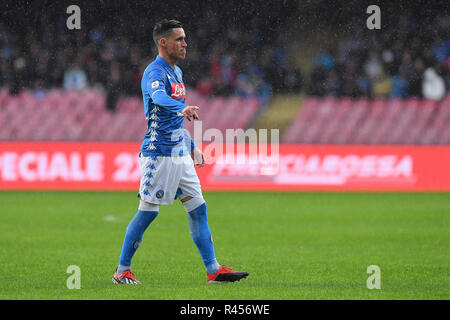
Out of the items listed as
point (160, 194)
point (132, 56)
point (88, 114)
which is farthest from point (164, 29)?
point (132, 56)

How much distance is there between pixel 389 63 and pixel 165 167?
15256mm

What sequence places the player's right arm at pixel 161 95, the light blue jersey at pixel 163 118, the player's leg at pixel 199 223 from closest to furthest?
1. the player's right arm at pixel 161 95
2. the light blue jersey at pixel 163 118
3. the player's leg at pixel 199 223

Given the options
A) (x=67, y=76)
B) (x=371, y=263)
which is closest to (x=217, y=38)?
(x=67, y=76)

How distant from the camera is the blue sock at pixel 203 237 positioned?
22.1ft

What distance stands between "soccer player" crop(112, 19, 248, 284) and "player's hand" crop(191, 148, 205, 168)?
262 mm

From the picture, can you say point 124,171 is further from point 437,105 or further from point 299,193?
point 437,105

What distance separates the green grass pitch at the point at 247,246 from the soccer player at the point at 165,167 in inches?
8.4

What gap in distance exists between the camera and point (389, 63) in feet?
68.6

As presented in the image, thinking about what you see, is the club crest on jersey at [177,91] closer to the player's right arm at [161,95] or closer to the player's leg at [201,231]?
the player's right arm at [161,95]

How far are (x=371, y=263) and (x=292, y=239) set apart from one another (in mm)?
2086

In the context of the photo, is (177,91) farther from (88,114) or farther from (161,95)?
(88,114)

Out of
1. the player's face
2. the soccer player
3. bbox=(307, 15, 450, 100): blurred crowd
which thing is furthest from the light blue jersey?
bbox=(307, 15, 450, 100): blurred crowd

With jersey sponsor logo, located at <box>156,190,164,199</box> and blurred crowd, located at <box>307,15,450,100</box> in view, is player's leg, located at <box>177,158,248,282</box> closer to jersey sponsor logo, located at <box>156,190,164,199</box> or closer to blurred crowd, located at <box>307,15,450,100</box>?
jersey sponsor logo, located at <box>156,190,164,199</box>

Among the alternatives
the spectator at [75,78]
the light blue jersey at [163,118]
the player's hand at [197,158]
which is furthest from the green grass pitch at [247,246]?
the spectator at [75,78]
